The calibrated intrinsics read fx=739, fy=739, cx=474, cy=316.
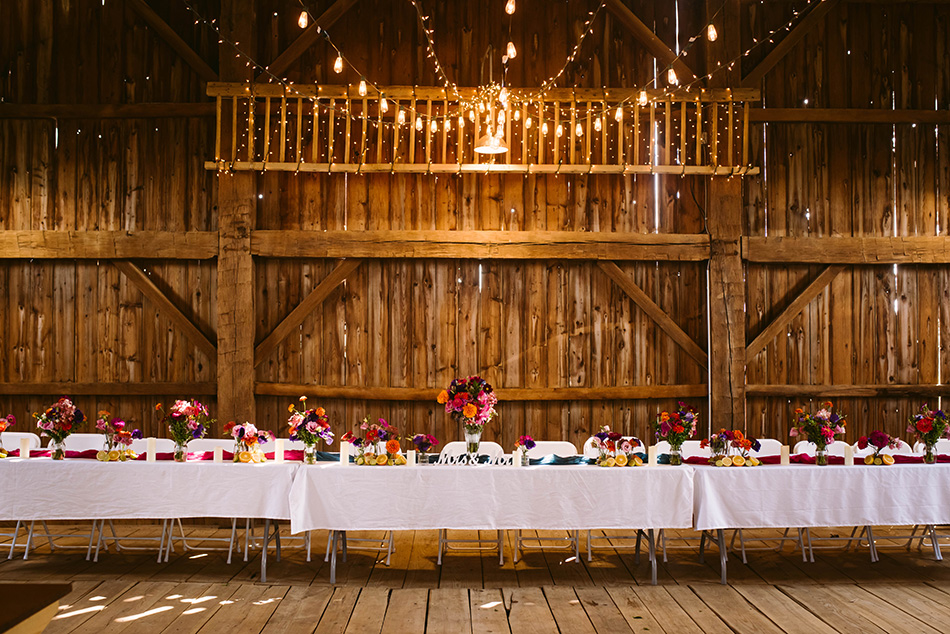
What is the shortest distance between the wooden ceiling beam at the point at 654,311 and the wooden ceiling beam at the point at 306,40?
324 centimetres

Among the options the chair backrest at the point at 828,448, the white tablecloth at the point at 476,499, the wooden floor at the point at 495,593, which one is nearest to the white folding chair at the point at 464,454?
the wooden floor at the point at 495,593

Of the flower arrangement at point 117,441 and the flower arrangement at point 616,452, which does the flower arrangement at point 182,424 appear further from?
the flower arrangement at point 616,452

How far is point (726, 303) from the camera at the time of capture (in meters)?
6.55

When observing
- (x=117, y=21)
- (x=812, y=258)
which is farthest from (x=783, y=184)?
(x=117, y=21)

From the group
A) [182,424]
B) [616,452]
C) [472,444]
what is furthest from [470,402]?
[182,424]

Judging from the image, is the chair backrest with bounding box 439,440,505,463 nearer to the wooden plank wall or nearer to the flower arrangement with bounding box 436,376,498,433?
the flower arrangement with bounding box 436,376,498,433

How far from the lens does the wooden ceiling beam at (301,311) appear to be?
6.52 meters

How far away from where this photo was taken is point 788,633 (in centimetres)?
382

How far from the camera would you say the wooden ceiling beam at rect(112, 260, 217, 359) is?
6500 mm

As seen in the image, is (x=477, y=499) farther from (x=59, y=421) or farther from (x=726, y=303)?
(x=726, y=303)

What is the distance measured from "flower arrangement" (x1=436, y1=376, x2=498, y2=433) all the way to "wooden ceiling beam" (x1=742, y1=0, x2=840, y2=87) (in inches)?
158

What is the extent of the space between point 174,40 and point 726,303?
5.46 m

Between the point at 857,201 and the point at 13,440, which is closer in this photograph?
the point at 13,440

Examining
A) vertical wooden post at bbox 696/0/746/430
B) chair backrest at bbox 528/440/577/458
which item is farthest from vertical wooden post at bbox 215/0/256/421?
vertical wooden post at bbox 696/0/746/430
